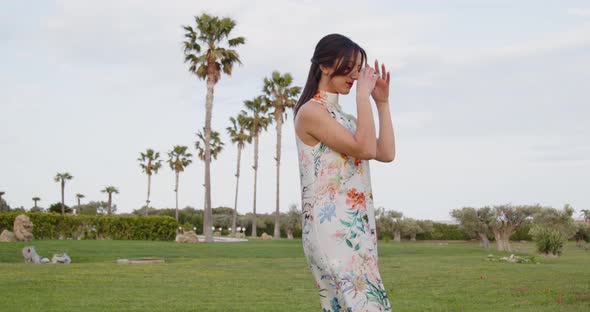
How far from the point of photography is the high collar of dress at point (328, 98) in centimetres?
274

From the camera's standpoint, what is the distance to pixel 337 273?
2457 millimetres

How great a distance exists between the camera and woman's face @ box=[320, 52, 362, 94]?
2.73 meters

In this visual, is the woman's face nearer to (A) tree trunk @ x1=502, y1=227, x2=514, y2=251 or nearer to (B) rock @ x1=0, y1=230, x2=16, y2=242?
(A) tree trunk @ x1=502, y1=227, x2=514, y2=251

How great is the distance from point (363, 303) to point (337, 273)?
0.49 ft

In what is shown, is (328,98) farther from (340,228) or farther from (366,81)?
(340,228)

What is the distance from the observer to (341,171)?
2.58 meters

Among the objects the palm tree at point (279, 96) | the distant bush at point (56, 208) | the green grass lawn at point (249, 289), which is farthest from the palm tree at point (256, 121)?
the green grass lawn at point (249, 289)

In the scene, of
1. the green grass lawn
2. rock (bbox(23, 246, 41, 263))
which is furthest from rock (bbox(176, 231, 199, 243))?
the green grass lawn

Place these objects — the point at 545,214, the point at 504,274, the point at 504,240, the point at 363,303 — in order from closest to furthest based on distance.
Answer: the point at 363,303, the point at 504,274, the point at 504,240, the point at 545,214

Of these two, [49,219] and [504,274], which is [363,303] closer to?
[504,274]

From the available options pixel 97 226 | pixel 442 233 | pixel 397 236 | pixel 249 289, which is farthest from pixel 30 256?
pixel 442 233

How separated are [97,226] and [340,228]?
45625mm

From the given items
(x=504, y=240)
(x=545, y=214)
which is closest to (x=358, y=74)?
(x=504, y=240)

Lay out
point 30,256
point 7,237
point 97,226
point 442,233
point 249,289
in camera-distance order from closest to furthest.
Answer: point 249,289, point 30,256, point 7,237, point 97,226, point 442,233
